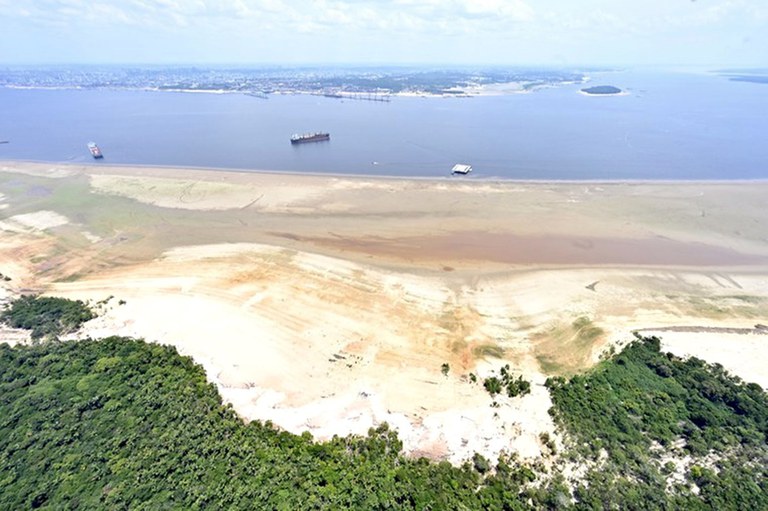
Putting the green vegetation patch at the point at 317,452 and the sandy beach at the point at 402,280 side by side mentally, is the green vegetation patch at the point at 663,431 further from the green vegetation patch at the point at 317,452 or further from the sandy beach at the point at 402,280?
the sandy beach at the point at 402,280

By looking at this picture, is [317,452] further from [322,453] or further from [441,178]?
[441,178]

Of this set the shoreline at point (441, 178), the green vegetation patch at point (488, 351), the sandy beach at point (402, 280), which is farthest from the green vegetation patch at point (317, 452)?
the shoreline at point (441, 178)

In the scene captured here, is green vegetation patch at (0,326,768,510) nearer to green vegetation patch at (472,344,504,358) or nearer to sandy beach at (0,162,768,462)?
sandy beach at (0,162,768,462)

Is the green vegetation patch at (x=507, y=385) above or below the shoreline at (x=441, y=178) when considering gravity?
below

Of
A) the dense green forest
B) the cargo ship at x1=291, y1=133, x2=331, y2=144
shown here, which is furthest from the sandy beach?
the cargo ship at x1=291, y1=133, x2=331, y2=144

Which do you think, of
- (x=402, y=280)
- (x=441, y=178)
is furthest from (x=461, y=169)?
(x=402, y=280)

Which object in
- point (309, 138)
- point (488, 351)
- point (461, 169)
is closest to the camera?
point (488, 351)
